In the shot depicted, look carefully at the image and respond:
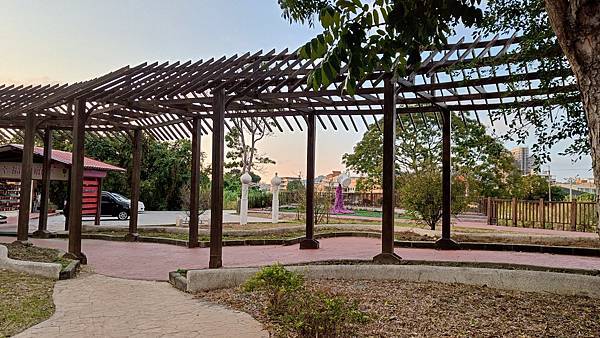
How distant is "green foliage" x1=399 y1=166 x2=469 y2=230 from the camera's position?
12648mm

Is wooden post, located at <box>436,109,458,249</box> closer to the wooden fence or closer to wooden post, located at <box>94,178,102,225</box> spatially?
the wooden fence

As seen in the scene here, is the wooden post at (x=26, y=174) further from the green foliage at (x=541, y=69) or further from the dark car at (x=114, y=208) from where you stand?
the dark car at (x=114, y=208)

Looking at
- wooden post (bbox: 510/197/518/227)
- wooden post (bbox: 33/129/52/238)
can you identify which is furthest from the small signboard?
wooden post (bbox: 510/197/518/227)

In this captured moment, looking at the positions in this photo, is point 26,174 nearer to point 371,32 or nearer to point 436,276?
point 436,276

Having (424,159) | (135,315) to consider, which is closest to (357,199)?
(424,159)

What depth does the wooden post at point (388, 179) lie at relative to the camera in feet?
24.0

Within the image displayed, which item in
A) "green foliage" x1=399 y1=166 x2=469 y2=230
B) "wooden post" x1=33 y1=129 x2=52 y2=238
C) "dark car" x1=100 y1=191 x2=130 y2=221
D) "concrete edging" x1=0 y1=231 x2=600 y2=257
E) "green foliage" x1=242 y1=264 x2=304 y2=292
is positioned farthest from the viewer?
"dark car" x1=100 y1=191 x2=130 y2=221

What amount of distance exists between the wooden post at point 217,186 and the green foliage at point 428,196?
23.1ft

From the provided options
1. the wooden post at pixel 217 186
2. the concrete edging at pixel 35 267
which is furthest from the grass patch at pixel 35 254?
the wooden post at pixel 217 186

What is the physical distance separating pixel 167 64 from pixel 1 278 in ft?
15.9

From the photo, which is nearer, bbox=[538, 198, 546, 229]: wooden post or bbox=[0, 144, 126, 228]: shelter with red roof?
bbox=[0, 144, 126, 228]: shelter with red roof

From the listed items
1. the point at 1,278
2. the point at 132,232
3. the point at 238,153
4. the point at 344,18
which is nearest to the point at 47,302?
the point at 1,278

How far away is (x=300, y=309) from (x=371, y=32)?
2747 millimetres

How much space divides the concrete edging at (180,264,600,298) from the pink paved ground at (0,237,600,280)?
1262mm
